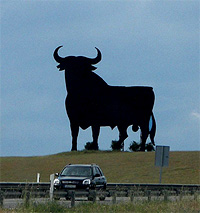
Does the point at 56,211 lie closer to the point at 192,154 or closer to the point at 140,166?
the point at 140,166

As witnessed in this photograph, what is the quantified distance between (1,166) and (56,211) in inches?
1452

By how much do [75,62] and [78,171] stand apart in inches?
1097

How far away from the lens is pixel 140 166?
52125 millimetres

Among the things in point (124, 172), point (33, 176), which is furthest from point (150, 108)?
point (33, 176)

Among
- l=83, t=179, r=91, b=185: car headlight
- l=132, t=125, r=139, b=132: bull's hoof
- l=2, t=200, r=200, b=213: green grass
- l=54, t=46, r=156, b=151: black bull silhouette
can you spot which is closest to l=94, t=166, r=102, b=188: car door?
l=83, t=179, r=91, b=185: car headlight

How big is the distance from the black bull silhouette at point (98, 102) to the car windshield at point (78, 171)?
87.3ft

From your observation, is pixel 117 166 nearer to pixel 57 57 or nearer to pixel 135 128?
pixel 135 128

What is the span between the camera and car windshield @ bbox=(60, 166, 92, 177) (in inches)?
1098

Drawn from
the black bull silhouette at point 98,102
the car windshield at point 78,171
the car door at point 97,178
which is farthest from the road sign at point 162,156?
the black bull silhouette at point 98,102

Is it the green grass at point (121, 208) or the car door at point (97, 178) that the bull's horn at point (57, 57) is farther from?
the green grass at point (121, 208)

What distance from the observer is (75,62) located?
5534 centimetres

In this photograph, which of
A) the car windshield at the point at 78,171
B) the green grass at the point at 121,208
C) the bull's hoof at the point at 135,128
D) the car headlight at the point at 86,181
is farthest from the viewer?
the bull's hoof at the point at 135,128

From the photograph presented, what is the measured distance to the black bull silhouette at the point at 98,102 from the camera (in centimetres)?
5525

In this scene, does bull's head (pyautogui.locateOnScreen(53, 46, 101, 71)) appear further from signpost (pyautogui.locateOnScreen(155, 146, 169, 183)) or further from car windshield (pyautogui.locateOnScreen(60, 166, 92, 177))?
car windshield (pyautogui.locateOnScreen(60, 166, 92, 177))
